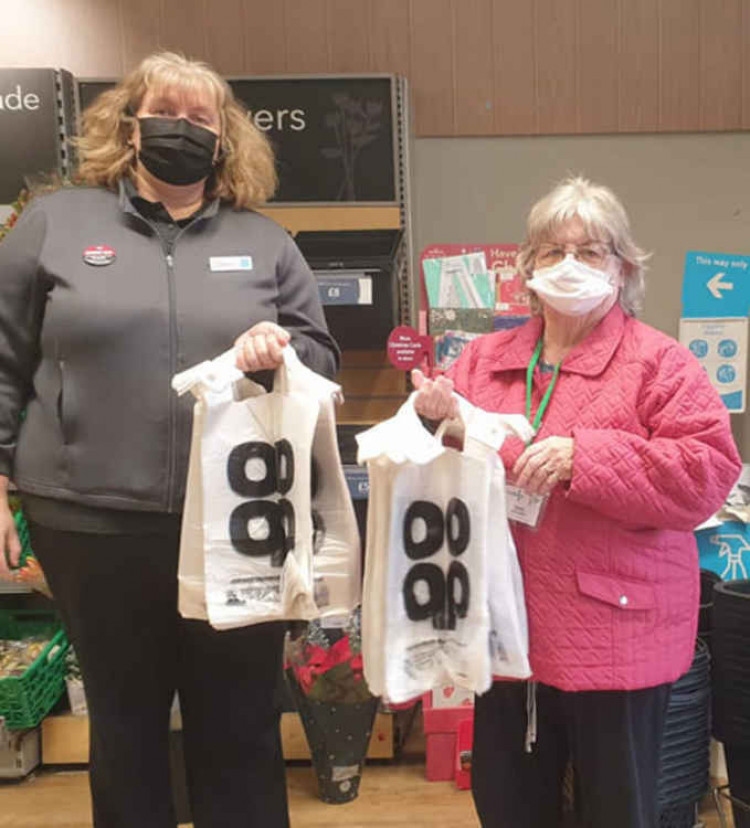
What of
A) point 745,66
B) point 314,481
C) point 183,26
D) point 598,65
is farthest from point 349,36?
point 314,481

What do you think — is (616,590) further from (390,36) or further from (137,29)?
(137,29)

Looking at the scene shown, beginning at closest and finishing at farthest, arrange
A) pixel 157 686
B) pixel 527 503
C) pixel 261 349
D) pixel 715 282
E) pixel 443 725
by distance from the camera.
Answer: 1. pixel 261 349
2. pixel 527 503
3. pixel 157 686
4. pixel 443 725
5. pixel 715 282

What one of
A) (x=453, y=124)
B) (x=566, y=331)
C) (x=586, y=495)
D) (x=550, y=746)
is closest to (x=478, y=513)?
(x=586, y=495)

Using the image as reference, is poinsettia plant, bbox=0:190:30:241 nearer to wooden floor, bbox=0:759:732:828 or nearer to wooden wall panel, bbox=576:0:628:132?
wooden floor, bbox=0:759:732:828

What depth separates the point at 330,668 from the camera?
7.95ft

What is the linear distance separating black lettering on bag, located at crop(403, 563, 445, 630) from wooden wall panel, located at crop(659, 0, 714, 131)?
2208mm

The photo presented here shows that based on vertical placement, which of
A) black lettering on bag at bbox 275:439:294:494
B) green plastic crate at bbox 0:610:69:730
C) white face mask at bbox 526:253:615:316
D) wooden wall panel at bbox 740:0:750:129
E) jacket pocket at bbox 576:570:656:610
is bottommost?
green plastic crate at bbox 0:610:69:730

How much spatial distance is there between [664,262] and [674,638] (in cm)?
188

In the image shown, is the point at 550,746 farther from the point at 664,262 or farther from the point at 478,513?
the point at 664,262

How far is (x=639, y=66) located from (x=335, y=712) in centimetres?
234

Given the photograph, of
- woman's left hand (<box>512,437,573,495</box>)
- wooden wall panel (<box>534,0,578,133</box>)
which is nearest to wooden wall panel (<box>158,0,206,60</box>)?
wooden wall panel (<box>534,0,578,133</box>)

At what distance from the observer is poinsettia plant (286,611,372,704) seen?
238cm

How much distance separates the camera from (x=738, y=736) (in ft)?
6.59

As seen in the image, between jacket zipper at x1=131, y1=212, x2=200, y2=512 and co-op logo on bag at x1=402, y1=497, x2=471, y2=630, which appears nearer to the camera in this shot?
co-op logo on bag at x1=402, y1=497, x2=471, y2=630
